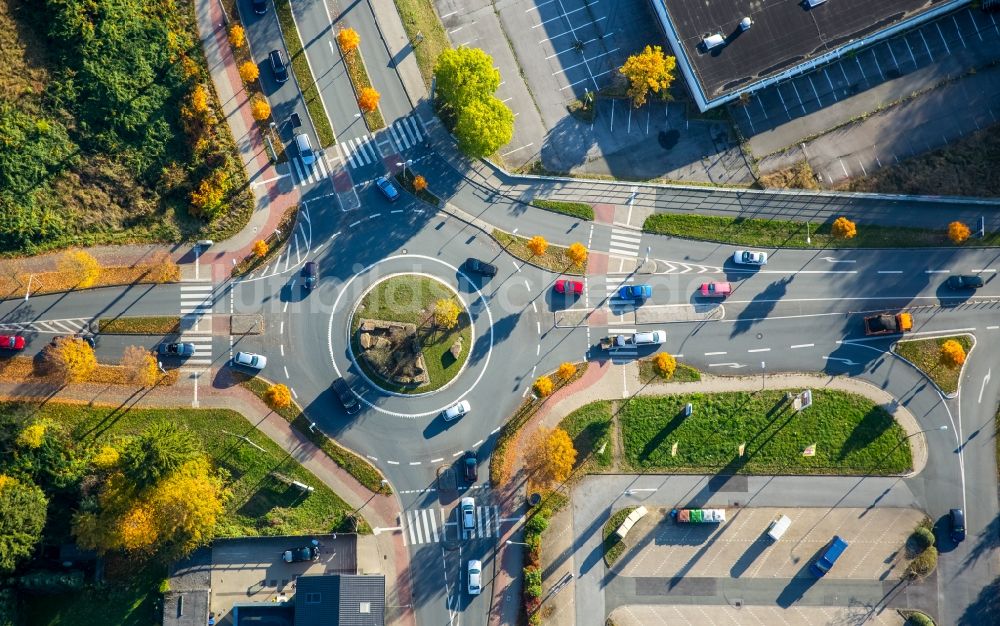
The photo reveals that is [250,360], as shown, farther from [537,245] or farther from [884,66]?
[884,66]

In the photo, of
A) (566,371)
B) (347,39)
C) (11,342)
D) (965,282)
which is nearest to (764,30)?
(965,282)

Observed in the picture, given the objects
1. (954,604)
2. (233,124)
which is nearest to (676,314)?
(954,604)

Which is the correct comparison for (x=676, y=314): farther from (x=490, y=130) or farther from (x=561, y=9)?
(x=561, y=9)

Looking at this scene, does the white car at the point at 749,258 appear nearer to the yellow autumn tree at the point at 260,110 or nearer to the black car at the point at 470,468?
the black car at the point at 470,468

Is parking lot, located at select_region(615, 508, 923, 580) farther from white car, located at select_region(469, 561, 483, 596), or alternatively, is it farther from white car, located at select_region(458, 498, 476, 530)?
white car, located at select_region(458, 498, 476, 530)

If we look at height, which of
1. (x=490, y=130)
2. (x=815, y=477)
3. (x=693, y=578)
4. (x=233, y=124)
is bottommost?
(x=693, y=578)

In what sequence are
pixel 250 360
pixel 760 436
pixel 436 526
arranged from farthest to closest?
pixel 760 436
pixel 250 360
pixel 436 526
